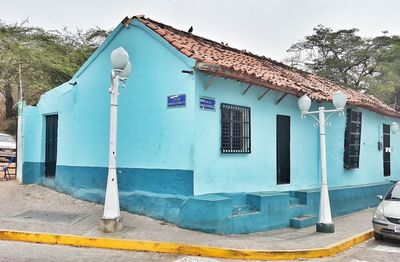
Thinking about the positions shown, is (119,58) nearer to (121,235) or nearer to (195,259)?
(121,235)

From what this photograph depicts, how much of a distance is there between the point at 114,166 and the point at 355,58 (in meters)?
26.9

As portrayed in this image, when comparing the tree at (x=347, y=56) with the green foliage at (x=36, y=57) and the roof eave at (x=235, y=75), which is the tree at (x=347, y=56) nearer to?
the green foliage at (x=36, y=57)

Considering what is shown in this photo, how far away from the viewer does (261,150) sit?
31.9 feet

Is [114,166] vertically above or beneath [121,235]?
above

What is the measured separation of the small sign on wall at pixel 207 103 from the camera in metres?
8.23

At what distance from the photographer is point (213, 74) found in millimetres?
8086

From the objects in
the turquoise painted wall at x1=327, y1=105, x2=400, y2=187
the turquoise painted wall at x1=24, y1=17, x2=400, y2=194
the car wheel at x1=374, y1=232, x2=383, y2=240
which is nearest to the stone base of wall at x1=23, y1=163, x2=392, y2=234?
the turquoise painted wall at x1=24, y1=17, x2=400, y2=194

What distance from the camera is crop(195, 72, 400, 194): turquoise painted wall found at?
8.29 m

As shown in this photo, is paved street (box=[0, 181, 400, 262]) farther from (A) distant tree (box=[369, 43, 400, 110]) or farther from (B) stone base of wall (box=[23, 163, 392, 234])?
(A) distant tree (box=[369, 43, 400, 110])

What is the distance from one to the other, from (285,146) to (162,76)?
12.9 ft

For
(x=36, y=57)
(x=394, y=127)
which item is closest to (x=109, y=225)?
(x=394, y=127)

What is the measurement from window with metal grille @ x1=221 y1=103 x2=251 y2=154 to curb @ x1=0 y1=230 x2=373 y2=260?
2489 mm

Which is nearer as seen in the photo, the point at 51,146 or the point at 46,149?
the point at 51,146

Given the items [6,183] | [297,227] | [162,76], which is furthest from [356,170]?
[6,183]
